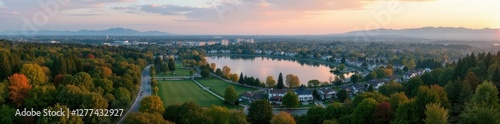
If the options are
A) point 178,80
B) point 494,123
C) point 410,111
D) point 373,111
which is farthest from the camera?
point 178,80

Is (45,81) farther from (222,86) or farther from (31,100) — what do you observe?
(222,86)

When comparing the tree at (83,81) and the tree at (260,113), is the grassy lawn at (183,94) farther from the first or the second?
the tree at (260,113)

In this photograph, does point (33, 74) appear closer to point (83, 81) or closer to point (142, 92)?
point (83, 81)

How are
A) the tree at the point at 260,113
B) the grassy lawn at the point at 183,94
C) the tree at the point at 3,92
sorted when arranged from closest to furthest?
the tree at the point at 260,113
the tree at the point at 3,92
the grassy lawn at the point at 183,94

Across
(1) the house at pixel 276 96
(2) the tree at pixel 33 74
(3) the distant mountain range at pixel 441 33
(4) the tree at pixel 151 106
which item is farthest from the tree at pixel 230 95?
(3) the distant mountain range at pixel 441 33

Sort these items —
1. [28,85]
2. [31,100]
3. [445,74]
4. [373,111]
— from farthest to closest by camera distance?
[445,74] → [28,85] → [31,100] → [373,111]

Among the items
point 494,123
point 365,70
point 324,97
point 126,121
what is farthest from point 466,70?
point 365,70

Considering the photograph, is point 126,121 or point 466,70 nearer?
point 126,121
